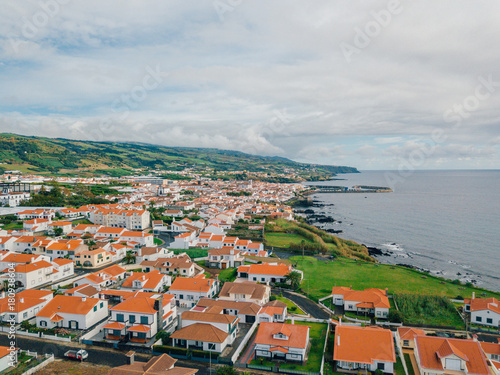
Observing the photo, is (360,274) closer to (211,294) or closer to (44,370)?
(211,294)

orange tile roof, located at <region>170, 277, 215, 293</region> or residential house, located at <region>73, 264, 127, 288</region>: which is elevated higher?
orange tile roof, located at <region>170, 277, 215, 293</region>

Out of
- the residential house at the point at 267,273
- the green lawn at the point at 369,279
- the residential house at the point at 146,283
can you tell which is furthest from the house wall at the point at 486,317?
the residential house at the point at 146,283

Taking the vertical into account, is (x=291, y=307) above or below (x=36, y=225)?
below

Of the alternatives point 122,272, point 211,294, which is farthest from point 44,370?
point 122,272

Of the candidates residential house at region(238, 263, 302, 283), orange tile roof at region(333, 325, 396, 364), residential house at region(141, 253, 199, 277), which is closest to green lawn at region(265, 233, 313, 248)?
residential house at region(238, 263, 302, 283)

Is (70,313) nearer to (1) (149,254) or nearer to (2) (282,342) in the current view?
(2) (282,342)

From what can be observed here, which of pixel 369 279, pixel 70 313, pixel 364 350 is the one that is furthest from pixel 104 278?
pixel 369 279

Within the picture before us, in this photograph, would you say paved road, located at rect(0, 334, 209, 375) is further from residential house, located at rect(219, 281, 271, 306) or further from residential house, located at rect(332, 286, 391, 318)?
residential house, located at rect(332, 286, 391, 318)
